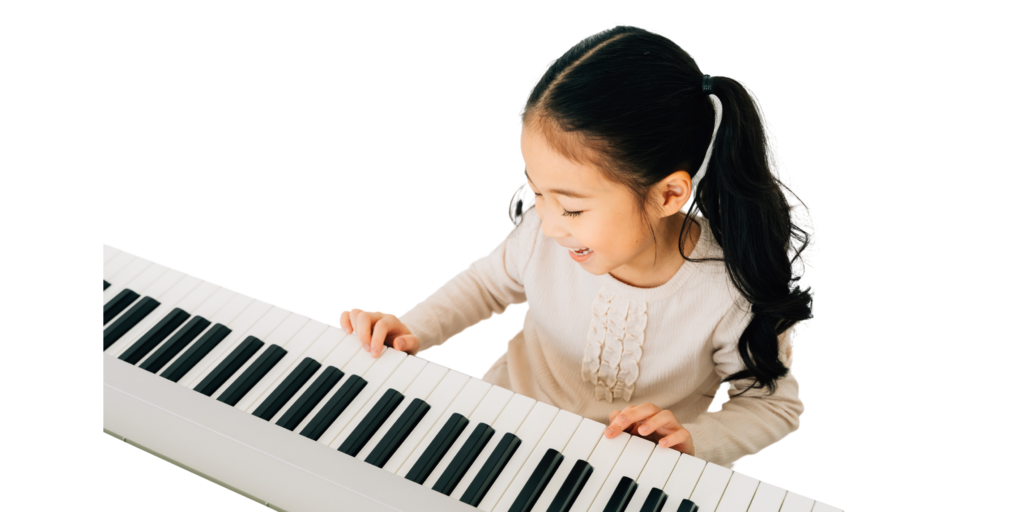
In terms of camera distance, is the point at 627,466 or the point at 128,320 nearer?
the point at 627,466

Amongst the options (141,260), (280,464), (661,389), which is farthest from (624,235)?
(141,260)

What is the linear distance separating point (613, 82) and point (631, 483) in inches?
27.0

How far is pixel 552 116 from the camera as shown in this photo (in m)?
1.36

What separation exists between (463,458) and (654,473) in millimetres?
330

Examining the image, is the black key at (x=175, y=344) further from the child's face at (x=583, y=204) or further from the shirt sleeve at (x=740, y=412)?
the shirt sleeve at (x=740, y=412)

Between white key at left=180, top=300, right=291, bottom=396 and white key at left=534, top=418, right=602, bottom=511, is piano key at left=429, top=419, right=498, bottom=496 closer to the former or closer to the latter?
white key at left=534, top=418, right=602, bottom=511

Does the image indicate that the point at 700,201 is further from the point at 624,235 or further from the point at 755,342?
the point at 755,342

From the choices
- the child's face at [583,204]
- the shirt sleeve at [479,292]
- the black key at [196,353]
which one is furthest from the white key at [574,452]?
the black key at [196,353]

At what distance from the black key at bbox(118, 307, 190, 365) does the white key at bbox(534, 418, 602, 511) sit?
79 centimetres

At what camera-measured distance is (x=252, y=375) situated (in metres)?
1.42

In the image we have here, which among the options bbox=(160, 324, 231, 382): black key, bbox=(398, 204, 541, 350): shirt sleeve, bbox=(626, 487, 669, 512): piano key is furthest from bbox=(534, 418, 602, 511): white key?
bbox=(160, 324, 231, 382): black key

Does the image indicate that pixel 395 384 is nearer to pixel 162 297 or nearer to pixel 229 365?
pixel 229 365

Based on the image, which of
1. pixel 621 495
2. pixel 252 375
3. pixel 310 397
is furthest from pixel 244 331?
pixel 621 495

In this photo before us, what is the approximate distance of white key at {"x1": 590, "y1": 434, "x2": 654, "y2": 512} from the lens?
1274mm
